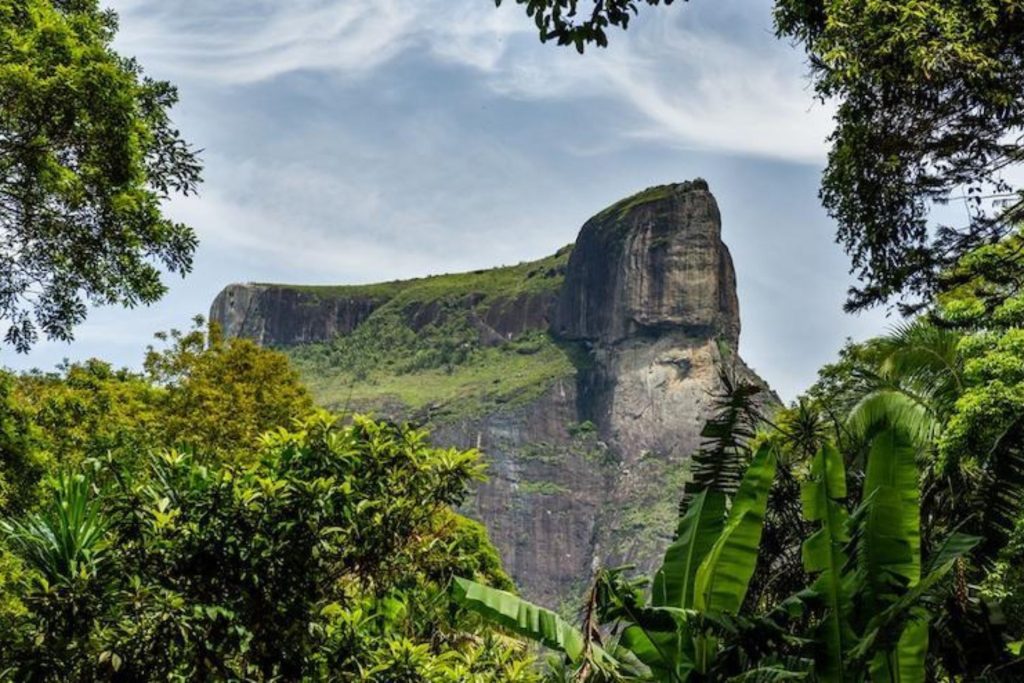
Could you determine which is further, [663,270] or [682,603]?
[663,270]

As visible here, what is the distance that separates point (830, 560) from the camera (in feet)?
21.4

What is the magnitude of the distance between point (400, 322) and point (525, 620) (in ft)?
493

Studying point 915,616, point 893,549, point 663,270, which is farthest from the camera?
point 663,270

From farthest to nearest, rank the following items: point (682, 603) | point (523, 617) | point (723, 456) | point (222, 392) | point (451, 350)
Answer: point (451, 350) < point (222, 392) < point (723, 456) < point (682, 603) < point (523, 617)

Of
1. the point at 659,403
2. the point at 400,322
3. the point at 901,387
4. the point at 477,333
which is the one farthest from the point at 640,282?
the point at 901,387

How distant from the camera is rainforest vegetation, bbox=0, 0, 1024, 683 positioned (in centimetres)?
650

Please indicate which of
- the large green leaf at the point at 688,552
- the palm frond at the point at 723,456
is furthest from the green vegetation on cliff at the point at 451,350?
the large green leaf at the point at 688,552

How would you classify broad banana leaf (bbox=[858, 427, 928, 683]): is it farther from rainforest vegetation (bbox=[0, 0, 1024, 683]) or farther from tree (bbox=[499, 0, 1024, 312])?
tree (bbox=[499, 0, 1024, 312])

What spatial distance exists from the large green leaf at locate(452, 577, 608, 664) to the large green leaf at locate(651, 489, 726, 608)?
0.79 m

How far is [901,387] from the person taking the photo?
12.5m

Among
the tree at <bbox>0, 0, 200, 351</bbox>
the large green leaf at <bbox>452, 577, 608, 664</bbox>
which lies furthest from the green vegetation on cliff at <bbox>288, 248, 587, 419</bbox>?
the large green leaf at <bbox>452, 577, 608, 664</bbox>

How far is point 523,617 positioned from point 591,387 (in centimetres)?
12636

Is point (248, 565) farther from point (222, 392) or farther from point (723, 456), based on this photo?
point (222, 392)

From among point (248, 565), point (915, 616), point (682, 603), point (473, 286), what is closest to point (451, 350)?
point (473, 286)
